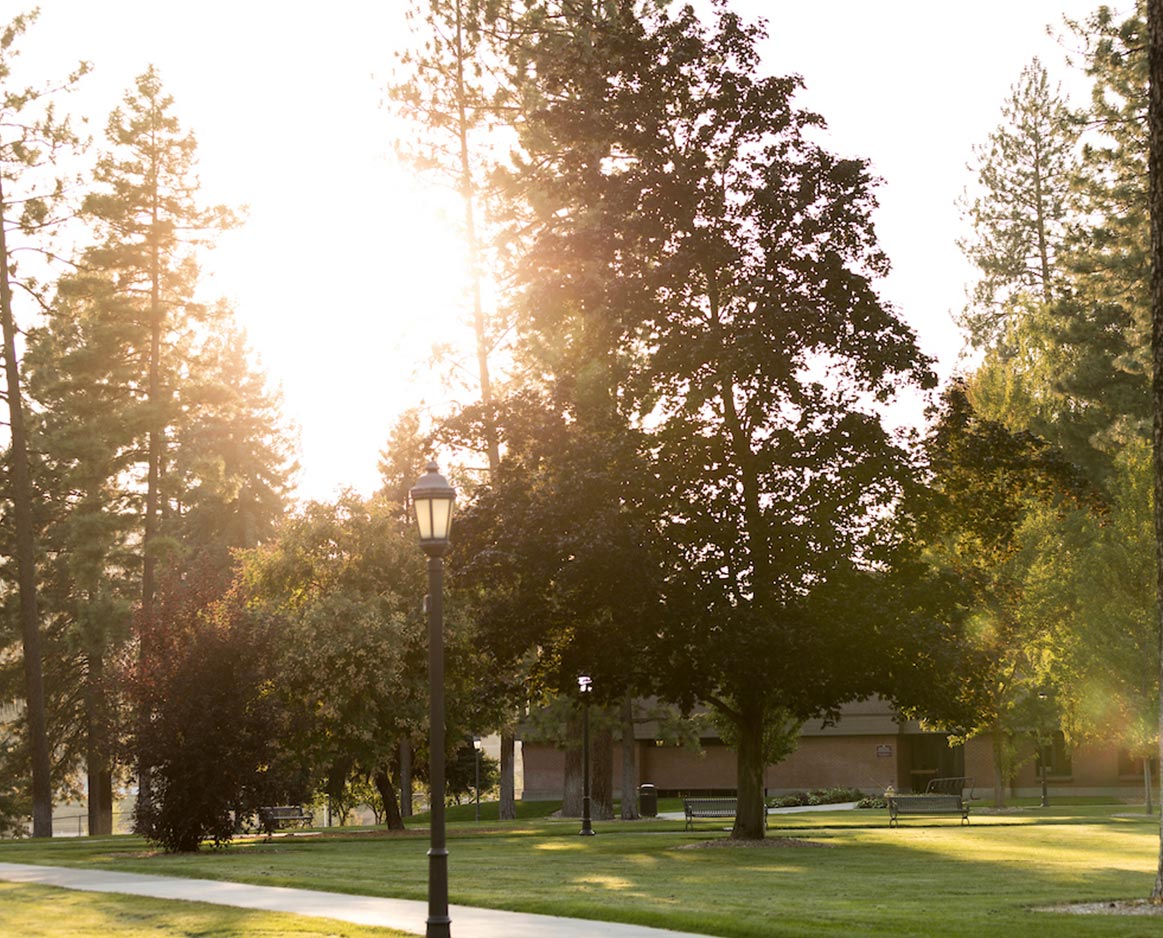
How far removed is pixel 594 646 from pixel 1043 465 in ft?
32.3

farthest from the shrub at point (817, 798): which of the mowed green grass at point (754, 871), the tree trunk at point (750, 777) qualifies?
the tree trunk at point (750, 777)

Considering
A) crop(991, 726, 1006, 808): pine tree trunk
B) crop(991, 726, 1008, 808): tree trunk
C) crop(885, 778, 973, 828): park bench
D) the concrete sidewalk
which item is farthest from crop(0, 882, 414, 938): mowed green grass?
crop(991, 726, 1008, 808): tree trunk

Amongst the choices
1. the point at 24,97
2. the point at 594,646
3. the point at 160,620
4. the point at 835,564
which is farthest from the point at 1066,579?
the point at 24,97

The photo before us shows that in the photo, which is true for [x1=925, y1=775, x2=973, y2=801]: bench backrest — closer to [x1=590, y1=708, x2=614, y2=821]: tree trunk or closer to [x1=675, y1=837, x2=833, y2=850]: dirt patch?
[x1=590, y1=708, x2=614, y2=821]: tree trunk

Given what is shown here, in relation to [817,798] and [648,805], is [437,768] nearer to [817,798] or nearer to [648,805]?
[648,805]

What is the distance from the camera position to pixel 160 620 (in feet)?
102

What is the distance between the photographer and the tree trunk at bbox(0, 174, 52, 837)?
44.4 meters

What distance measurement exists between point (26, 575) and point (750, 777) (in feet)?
78.1

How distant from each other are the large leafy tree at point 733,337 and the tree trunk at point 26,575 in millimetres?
20008

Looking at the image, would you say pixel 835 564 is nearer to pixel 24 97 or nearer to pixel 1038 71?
pixel 24 97

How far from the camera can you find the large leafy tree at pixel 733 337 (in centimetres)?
2894

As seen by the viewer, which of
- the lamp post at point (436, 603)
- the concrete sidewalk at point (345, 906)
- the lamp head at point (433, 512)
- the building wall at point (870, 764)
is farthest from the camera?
the building wall at point (870, 764)

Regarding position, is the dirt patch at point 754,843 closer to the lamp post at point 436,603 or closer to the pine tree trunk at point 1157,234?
the pine tree trunk at point 1157,234

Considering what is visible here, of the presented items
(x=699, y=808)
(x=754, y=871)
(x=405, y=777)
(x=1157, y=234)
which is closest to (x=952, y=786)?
(x=405, y=777)
